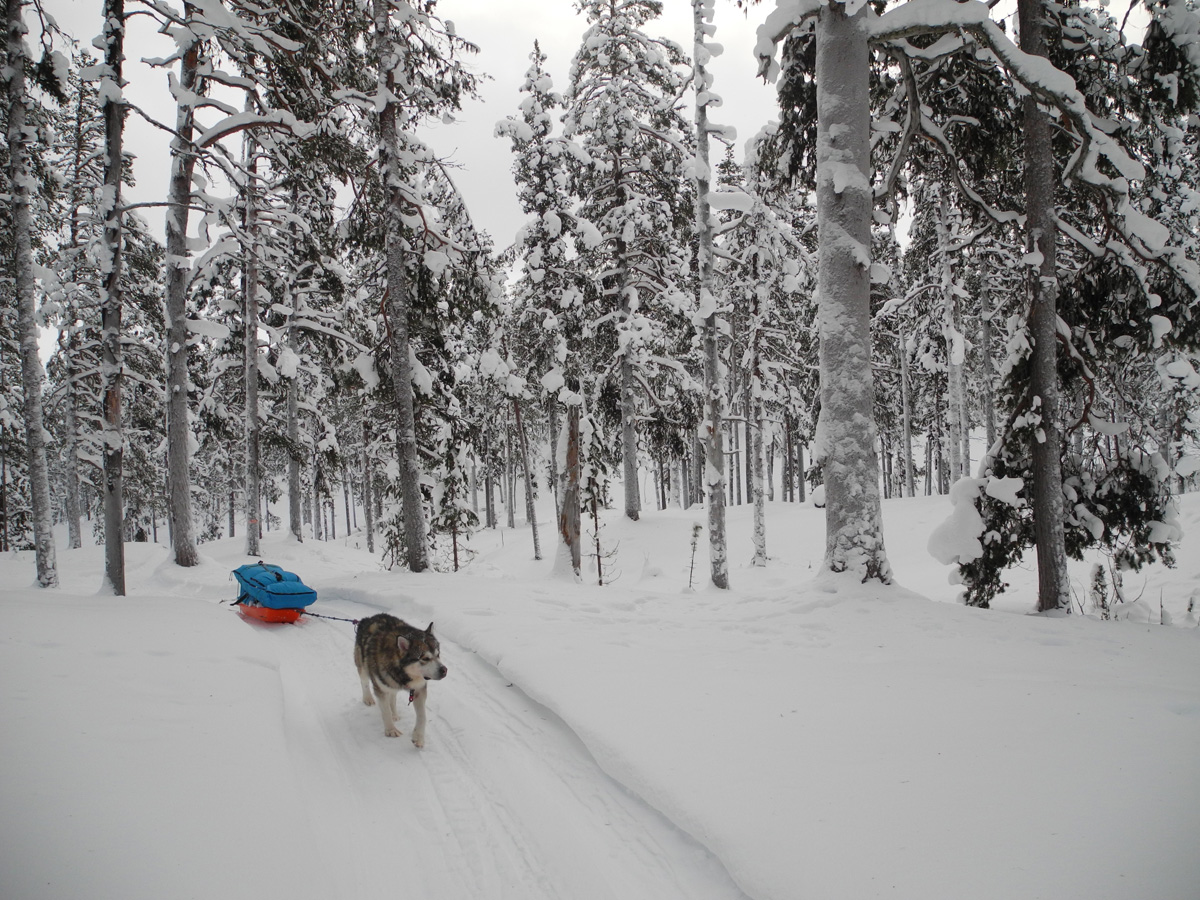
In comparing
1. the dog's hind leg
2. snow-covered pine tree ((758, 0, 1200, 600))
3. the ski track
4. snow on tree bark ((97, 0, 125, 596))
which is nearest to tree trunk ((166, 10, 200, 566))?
snow on tree bark ((97, 0, 125, 596))

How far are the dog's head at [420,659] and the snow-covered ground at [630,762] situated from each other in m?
0.62

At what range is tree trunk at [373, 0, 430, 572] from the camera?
1119 centimetres

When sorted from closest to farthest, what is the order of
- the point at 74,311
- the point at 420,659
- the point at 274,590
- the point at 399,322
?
the point at 420,659 < the point at 274,590 < the point at 399,322 < the point at 74,311

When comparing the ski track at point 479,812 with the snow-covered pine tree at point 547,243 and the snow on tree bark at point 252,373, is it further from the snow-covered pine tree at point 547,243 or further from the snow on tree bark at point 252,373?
the snow on tree bark at point 252,373

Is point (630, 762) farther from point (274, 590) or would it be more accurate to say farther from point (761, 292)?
point (761, 292)

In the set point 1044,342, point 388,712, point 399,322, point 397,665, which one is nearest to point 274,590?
point 388,712

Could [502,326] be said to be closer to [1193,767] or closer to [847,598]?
[847,598]

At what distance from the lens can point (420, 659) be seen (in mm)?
4227

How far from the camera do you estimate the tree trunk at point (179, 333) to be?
11719mm

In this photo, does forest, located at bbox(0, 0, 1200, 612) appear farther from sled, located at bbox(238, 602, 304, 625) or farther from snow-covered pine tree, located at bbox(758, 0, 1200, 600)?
sled, located at bbox(238, 602, 304, 625)

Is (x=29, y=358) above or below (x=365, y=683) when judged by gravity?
above

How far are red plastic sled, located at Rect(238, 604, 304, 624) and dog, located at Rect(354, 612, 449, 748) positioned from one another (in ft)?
10.4

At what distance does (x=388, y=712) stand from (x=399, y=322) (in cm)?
883

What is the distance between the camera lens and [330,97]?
10.1 metres
